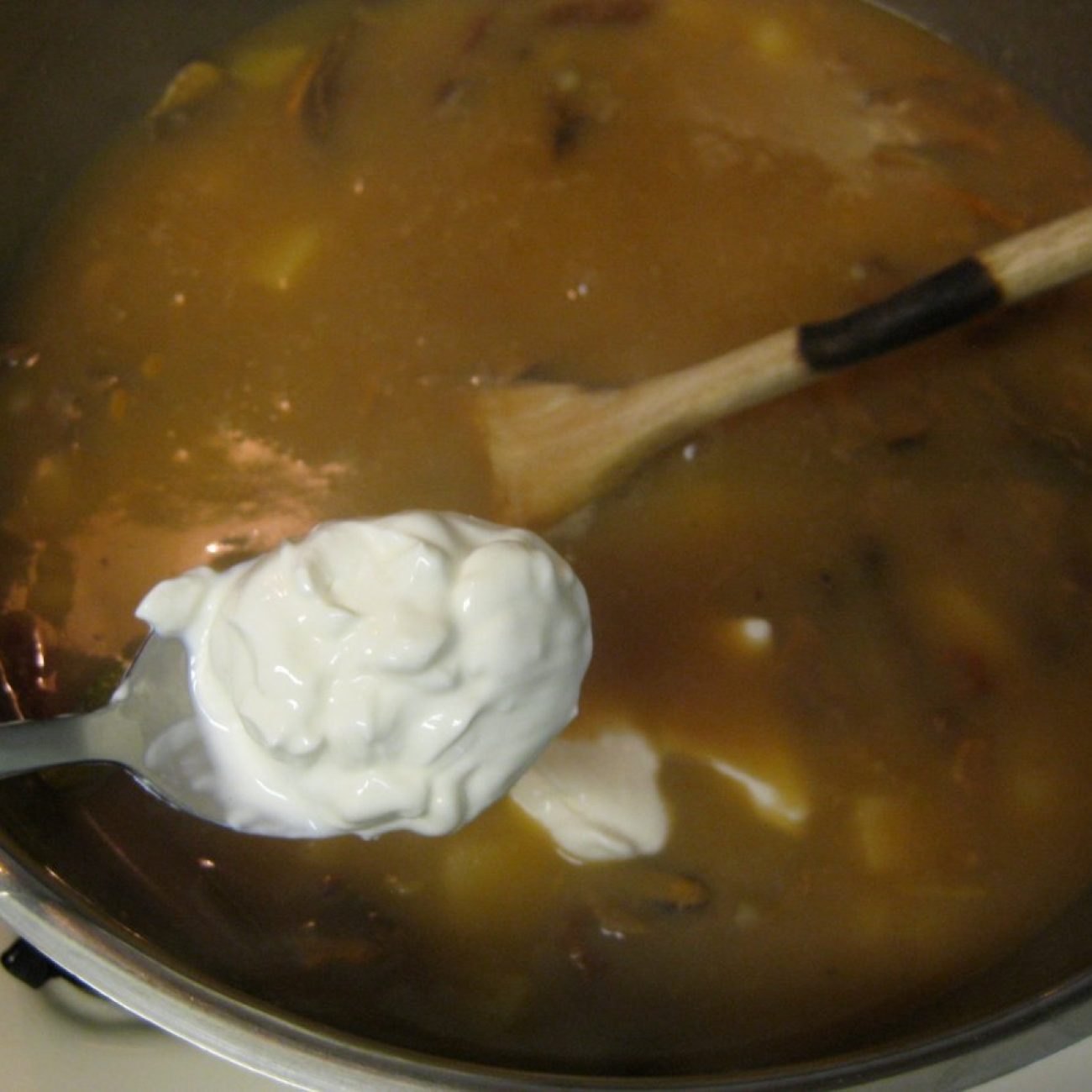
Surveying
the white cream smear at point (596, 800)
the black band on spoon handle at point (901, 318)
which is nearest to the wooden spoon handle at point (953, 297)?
the black band on spoon handle at point (901, 318)

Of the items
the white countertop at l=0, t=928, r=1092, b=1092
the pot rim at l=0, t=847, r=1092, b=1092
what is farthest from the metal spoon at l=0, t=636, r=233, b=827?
the white countertop at l=0, t=928, r=1092, b=1092

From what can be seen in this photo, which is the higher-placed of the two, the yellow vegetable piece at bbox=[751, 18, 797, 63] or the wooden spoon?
the yellow vegetable piece at bbox=[751, 18, 797, 63]

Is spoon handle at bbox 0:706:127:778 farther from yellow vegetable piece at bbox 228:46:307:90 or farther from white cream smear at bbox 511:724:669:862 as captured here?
yellow vegetable piece at bbox 228:46:307:90

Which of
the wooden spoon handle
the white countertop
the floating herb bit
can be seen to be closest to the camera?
the white countertop

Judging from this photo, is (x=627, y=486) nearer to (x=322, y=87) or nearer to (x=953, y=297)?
(x=953, y=297)

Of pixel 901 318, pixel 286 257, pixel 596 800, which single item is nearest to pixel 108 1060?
pixel 596 800

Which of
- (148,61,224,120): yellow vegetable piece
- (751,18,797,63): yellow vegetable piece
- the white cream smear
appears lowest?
the white cream smear
